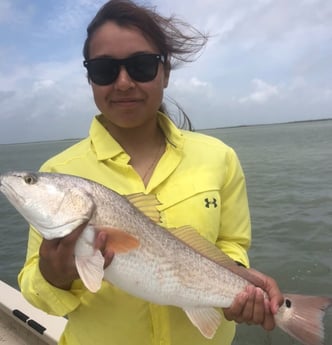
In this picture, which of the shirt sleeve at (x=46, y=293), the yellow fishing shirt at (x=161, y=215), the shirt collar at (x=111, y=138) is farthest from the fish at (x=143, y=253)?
the shirt collar at (x=111, y=138)

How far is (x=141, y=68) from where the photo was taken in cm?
279

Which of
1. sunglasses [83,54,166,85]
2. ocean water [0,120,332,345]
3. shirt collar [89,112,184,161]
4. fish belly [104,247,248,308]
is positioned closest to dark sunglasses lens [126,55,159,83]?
sunglasses [83,54,166,85]

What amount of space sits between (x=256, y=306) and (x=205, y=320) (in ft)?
1.02

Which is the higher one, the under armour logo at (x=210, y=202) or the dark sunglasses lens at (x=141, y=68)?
the dark sunglasses lens at (x=141, y=68)

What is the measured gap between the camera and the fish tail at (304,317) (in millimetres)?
2693

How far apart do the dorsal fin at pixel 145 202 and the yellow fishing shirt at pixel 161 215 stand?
147mm

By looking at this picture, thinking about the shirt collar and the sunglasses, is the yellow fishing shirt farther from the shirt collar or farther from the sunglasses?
the sunglasses

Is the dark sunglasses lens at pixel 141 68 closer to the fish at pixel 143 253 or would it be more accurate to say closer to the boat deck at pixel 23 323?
the fish at pixel 143 253

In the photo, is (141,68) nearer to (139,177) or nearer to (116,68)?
(116,68)

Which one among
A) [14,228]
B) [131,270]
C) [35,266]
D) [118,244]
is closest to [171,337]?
[131,270]

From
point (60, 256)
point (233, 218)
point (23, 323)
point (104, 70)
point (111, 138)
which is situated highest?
point (104, 70)

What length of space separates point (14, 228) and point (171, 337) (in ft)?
47.2

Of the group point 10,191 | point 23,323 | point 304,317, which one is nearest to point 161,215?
point 10,191

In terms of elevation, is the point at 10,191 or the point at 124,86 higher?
the point at 124,86
